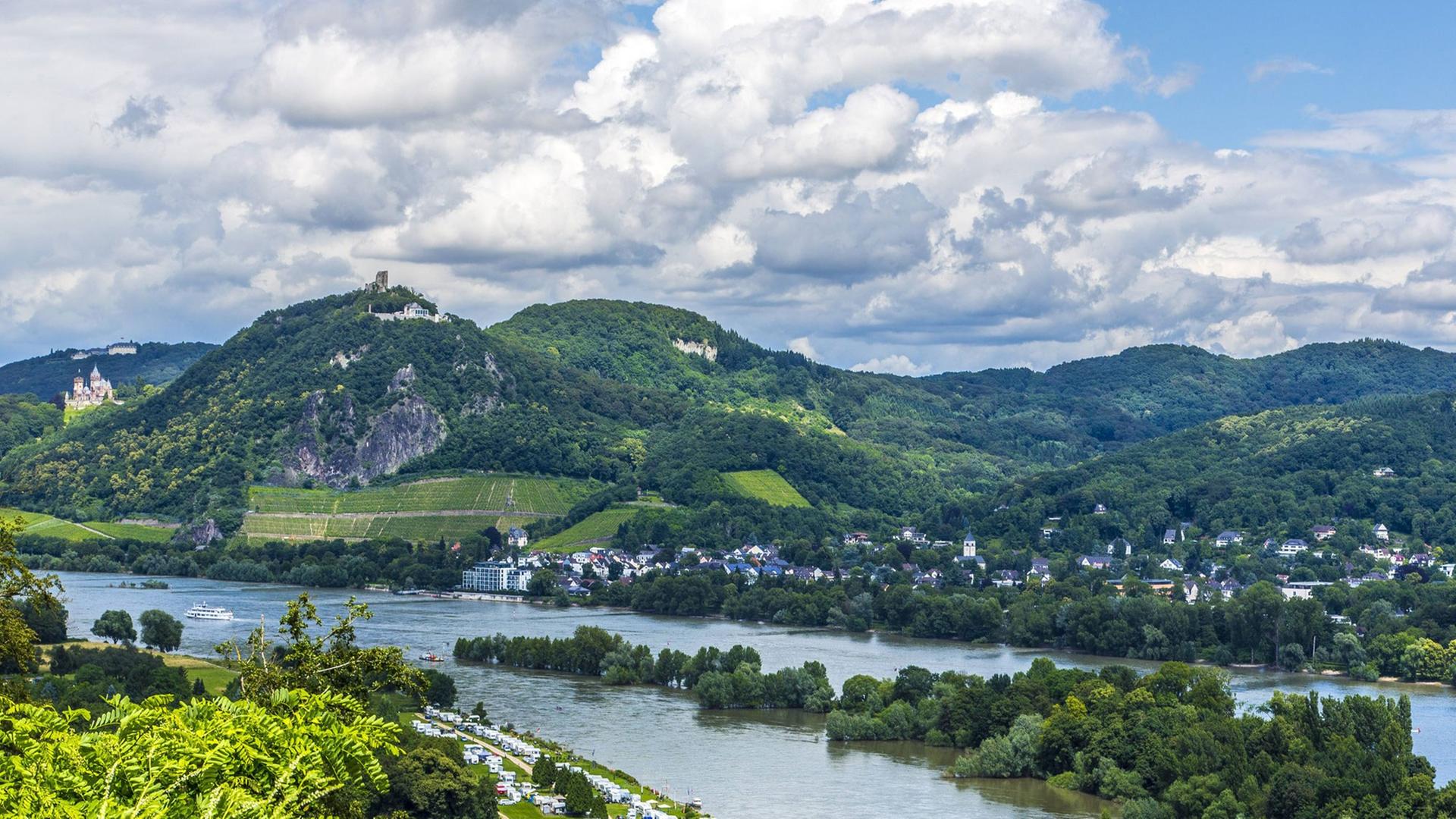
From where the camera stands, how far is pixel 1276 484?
12056 cm

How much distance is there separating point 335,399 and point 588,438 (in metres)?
24.1

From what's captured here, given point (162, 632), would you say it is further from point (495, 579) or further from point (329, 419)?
point (329, 419)

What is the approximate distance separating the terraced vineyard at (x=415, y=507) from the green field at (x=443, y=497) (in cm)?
6

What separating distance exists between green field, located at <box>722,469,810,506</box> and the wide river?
39487mm

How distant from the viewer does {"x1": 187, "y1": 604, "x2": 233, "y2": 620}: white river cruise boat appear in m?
78.5

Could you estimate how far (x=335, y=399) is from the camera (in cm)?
15075

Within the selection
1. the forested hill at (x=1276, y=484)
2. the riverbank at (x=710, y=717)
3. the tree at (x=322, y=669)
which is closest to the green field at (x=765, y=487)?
the forested hill at (x=1276, y=484)

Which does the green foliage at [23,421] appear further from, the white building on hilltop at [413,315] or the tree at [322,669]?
the tree at [322,669]

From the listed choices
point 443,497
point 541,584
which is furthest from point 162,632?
point 443,497

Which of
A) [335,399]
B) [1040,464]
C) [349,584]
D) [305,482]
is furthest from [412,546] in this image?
[1040,464]

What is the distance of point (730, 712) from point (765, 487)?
8011 centimetres

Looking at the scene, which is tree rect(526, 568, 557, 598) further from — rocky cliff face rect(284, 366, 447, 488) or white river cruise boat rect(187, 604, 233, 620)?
rocky cliff face rect(284, 366, 447, 488)

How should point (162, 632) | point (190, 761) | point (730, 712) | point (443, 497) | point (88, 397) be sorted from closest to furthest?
point (190, 761) → point (730, 712) → point (162, 632) → point (443, 497) → point (88, 397)

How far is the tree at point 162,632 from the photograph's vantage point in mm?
66188
